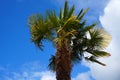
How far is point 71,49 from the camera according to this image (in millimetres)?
23688

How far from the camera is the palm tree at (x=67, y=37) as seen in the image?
21734 millimetres

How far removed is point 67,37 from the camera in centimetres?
2292

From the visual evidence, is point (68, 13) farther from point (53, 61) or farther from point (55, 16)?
point (53, 61)

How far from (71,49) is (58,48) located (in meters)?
1.84

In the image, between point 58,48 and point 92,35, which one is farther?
point 92,35

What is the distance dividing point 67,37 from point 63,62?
2.10 meters

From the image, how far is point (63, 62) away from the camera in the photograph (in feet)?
70.1

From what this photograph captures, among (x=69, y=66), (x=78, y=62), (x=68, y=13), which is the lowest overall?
(x=69, y=66)

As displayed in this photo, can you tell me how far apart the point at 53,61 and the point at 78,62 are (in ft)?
5.11

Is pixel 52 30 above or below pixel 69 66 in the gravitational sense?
above

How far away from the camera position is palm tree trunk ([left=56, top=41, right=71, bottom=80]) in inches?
824

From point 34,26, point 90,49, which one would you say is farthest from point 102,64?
point 34,26

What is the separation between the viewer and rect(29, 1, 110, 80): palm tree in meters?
21.7

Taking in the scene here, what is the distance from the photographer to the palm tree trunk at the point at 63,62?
20.9 m
